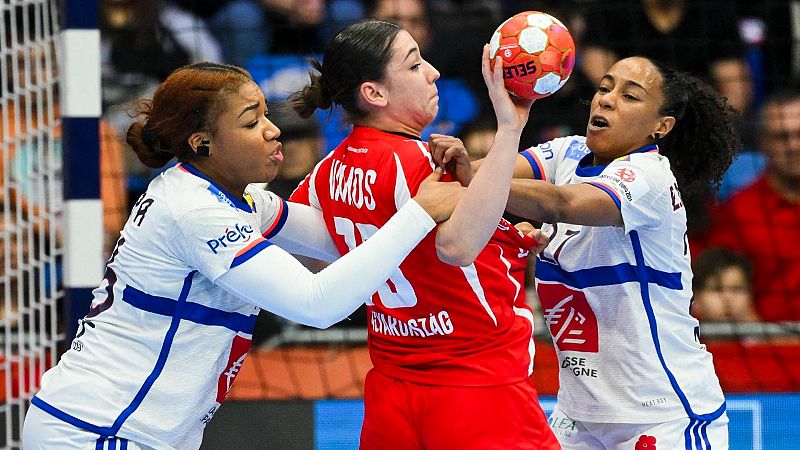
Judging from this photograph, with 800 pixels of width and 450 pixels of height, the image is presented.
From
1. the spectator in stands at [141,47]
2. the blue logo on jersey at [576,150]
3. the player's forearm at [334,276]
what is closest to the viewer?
the player's forearm at [334,276]

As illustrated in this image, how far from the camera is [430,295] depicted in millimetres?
3146

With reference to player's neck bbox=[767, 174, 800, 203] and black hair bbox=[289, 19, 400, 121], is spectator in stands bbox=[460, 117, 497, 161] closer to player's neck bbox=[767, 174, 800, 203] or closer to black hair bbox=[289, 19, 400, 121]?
player's neck bbox=[767, 174, 800, 203]

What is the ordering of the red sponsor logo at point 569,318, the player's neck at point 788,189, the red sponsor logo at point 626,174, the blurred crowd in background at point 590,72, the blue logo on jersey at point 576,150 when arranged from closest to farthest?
the red sponsor logo at point 626,174 < the red sponsor logo at point 569,318 < the blue logo on jersey at point 576,150 < the blurred crowd in background at point 590,72 < the player's neck at point 788,189

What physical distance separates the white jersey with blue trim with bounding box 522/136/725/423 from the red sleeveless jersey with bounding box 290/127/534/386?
0.36 m

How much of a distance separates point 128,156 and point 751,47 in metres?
4.09

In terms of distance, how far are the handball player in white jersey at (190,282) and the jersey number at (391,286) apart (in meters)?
0.26

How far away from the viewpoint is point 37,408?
3.05 meters

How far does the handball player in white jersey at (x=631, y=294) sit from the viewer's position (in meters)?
3.47

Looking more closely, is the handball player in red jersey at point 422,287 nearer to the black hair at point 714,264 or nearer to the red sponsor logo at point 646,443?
the red sponsor logo at point 646,443

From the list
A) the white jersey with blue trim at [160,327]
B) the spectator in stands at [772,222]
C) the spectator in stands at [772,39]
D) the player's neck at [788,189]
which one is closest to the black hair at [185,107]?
the white jersey with blue trim at [160,327]

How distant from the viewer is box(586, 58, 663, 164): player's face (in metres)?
3.59

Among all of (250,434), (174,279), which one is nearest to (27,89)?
(250,434)

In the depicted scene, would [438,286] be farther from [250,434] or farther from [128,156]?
[128,156]

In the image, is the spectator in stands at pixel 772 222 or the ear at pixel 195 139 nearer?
the ear at pixel 195 139
